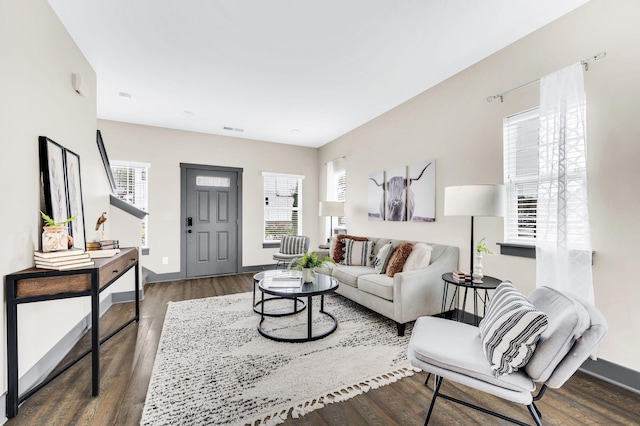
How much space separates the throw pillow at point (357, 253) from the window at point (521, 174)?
1734mm

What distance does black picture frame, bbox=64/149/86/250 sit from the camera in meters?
2.47

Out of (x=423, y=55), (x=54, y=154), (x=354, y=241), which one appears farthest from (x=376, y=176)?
(x=54, y=154)

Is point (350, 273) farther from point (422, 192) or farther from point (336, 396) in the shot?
point (336, 396)

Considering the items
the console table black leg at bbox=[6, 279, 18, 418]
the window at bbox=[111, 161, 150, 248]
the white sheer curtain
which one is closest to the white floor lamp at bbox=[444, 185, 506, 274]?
the white sheer curtain

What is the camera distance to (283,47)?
2725 mm

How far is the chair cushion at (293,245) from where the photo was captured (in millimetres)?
5262

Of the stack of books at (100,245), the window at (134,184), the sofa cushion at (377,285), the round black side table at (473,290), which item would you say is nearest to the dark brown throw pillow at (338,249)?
the sofa cushion at (377,285)

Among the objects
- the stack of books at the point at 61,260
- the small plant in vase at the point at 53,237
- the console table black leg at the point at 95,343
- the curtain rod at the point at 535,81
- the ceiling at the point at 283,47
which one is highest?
the ceiling at the point at 283,47

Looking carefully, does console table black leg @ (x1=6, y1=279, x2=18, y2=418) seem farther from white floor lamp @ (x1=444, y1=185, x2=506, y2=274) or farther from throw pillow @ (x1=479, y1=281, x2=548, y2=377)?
white floor lamp @ (x1=444, y1=185, x2=506, y2=274)

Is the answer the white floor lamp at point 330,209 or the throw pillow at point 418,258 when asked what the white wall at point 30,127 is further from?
the white floor lamp at point 330,209

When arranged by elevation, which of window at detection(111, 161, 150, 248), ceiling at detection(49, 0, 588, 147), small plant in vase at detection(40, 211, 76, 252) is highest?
ceiling at detection(49, 0, 588, 147)

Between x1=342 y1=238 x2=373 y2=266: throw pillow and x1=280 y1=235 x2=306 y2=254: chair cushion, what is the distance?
128cm

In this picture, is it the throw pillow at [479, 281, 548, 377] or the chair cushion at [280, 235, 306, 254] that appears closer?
the throw pillow at [479, 281, 548, 377]

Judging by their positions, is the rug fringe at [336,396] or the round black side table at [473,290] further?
the round black side table at [473,290]
